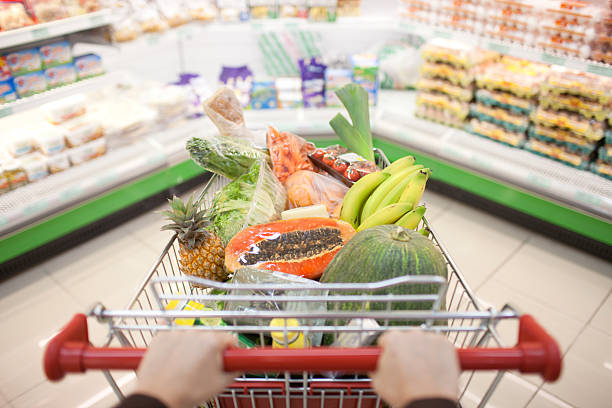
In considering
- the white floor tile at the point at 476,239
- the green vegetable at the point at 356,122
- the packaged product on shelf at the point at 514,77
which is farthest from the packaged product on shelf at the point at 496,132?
the green vegetable at the point at 356,122

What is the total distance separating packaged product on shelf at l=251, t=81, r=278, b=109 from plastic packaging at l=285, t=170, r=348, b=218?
1.78 meters

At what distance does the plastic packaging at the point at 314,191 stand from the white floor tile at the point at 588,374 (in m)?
1.26

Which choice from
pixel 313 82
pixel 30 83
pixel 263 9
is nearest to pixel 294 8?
pixel 263 9

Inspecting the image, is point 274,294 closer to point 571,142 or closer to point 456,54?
point 571,142

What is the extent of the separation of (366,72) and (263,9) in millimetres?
995

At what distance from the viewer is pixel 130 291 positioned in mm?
2438

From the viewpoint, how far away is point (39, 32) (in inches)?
90.6

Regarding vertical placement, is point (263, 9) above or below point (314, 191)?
above

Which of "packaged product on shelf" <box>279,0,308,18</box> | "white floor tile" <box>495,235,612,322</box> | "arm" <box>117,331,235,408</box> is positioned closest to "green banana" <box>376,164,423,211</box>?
"arm" <box>117,331,235,408</box>

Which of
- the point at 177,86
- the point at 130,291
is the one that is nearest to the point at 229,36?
the point at 177,86

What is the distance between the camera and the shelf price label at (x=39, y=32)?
2.28 m

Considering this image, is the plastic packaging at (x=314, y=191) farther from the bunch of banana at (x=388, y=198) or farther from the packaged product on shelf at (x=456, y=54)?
the packaged product on shelf at (x=456, y=54)

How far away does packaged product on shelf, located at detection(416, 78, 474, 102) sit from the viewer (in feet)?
9.69

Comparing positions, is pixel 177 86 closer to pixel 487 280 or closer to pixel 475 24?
pixel 475 24
